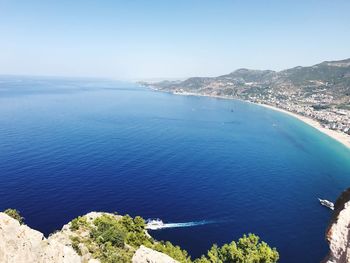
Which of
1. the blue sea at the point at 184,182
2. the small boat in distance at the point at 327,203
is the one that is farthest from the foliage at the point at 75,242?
the small boat in distance at the point at 327,203

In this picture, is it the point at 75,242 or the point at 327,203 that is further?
the point at 327,203

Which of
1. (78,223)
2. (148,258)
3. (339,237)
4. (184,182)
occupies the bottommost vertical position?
(184,182)

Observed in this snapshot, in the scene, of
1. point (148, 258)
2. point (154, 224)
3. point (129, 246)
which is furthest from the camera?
point (154, 224)

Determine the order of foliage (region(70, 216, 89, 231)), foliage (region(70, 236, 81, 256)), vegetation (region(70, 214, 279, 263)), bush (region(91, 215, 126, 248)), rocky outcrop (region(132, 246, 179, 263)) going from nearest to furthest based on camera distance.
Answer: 1. rocky outcrop (region(132, 246, 179, 263))
2. vegetation (region(70, 214, 279, 263))
3. foliage (region(70, 236, 81, 256))
4. bush (region(91, 215, 126, 248))
5. foliage (region(70, 216, 89, 231))

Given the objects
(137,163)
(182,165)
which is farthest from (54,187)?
(182,165)

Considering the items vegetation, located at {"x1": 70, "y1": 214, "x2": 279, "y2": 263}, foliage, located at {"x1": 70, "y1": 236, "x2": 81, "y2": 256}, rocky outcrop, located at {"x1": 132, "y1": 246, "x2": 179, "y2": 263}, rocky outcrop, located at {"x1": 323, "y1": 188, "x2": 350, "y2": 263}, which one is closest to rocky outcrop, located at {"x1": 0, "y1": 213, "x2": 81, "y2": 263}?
rocky outcrop, located at {"x1": 132, "y1": 246, "x2": 179, "y2": 263}

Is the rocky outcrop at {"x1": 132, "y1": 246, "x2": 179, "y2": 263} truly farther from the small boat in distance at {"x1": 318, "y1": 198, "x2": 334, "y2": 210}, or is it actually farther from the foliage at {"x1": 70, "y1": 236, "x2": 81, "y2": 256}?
the small boat in distance at {"x1": 318, "y1": 198, "x2": 334, "y2": 210}

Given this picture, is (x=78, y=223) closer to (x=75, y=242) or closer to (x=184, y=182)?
(x=75, y=242)

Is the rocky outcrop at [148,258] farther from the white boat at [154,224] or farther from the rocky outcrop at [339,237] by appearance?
the white boat at [154,224]

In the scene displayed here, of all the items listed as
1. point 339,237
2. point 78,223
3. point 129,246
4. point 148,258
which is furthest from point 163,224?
point 339,237
